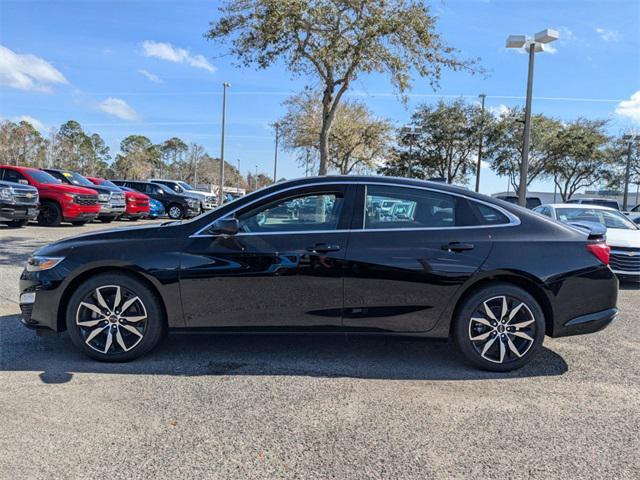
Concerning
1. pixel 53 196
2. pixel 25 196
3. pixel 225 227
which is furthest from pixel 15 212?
pixel 225 227

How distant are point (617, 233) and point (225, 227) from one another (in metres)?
7.69

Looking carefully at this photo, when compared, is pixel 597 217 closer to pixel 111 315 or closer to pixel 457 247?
pixel 457 247

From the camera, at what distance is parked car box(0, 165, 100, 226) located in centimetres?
1399

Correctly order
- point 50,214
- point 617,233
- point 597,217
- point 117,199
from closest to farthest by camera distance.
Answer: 1. point 617,233
2. point 597,217
3. point 50,214
4. point 117,199

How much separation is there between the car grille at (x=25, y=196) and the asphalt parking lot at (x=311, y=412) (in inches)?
365

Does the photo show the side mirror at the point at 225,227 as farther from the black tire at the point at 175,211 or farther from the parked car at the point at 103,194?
the black tire at the point at 175,211

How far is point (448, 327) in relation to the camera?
3.99 m

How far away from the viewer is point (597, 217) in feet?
30.8

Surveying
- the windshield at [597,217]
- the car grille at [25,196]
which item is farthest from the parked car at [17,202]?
the windshield at [597,217]

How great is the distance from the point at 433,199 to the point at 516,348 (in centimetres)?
143

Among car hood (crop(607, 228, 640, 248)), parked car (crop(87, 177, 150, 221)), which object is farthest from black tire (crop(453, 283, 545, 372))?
parked car (crop(87, 177, 150, 221))

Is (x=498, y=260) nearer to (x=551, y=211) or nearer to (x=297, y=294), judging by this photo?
(x=297, y=294)

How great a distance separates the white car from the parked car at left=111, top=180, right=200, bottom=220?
16.2 meters

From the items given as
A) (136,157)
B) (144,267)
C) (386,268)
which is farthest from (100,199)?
(136,157)
